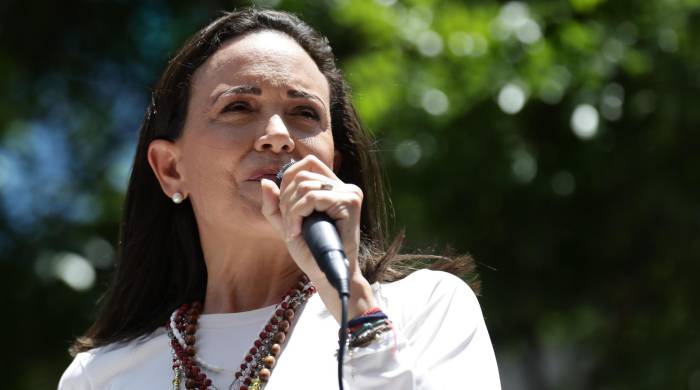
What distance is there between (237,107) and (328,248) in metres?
0.79

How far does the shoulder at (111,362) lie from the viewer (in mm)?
3480

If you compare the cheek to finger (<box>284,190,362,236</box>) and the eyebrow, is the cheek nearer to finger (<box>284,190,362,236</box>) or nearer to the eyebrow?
the eyebrow

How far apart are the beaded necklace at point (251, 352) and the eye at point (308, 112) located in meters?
0.43

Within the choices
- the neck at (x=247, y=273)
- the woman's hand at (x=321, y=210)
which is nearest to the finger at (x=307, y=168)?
the woman's hand at (x=321, y=210)

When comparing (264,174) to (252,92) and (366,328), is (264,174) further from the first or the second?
(366,328)

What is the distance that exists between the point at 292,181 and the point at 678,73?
3.58m

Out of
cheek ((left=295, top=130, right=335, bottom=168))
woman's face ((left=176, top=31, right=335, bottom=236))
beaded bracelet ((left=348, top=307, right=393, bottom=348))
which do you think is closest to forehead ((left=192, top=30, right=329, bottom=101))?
woman's face ((left=176, top=31, right=335, bottom=236))

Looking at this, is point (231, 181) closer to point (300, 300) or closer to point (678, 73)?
point (300, 300)

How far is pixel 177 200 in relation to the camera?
354cm

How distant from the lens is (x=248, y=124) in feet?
10.6

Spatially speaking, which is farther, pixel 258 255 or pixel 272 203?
pixel 258 255

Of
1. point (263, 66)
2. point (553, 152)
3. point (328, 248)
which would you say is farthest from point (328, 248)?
point (553, 152)

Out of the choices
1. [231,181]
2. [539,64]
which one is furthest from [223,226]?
[539,64]

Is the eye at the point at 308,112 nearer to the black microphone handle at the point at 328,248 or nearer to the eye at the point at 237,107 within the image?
the eye at the point at 237,107
